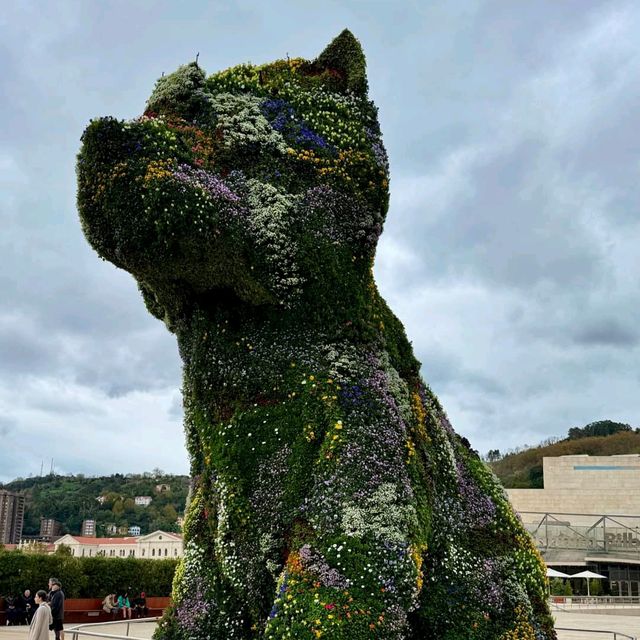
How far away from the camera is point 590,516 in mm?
56344

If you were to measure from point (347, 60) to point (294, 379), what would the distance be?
2.90 m

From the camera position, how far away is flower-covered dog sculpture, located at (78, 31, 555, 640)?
5141 mm

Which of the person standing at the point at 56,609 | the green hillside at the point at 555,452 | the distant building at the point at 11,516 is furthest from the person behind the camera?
the green hillside at the point at 555,452

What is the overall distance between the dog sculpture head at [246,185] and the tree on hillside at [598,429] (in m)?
134

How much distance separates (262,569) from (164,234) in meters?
2.53

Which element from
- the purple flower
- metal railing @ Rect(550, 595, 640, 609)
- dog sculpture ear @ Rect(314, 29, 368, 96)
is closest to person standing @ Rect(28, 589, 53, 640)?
the purple flower

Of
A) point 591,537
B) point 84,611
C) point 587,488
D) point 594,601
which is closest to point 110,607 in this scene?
point 84,611

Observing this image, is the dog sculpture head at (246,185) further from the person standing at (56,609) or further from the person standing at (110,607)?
the person standing at (110,607)

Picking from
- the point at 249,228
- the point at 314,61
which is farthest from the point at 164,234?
the point at 314,61

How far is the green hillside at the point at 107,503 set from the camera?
342ft

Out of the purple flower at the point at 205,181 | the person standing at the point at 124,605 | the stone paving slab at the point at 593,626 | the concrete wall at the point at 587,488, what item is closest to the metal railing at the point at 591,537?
the concrete wall at the point at 587,488

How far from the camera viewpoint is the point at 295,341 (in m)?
5.82

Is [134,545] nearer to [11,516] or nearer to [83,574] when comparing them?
[11,516]

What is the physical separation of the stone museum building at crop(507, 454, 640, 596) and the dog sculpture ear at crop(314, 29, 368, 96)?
4699 centimetres
